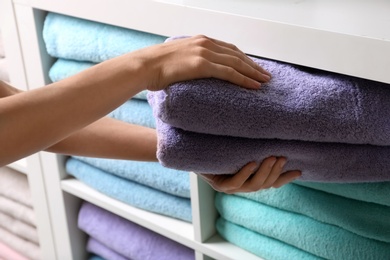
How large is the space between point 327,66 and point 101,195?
523 mm

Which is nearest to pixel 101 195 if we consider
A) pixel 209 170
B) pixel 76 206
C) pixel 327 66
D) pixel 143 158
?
pixel 76 206

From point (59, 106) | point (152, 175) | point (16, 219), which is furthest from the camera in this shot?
point (16, 219)

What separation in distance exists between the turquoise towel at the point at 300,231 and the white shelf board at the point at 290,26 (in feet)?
0.74

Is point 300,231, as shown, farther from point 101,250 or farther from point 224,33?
point 101,250

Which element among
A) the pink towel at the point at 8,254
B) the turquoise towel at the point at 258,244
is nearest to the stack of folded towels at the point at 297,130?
the turquoise towel at the point at 258,244

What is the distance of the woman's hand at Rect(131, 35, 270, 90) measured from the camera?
621 mm

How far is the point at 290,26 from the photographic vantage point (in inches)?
25.2

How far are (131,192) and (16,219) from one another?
406mm

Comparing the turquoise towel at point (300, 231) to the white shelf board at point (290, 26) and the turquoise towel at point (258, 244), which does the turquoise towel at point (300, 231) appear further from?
the white shelf board at point (290, 26)

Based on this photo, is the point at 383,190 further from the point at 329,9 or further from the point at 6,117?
the point at 6,117

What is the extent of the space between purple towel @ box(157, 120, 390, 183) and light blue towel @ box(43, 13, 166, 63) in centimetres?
24

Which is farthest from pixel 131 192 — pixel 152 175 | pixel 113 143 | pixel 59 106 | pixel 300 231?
pixel 59 106

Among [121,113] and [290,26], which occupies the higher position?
[290,26]

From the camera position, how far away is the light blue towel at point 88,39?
87 centimetres
